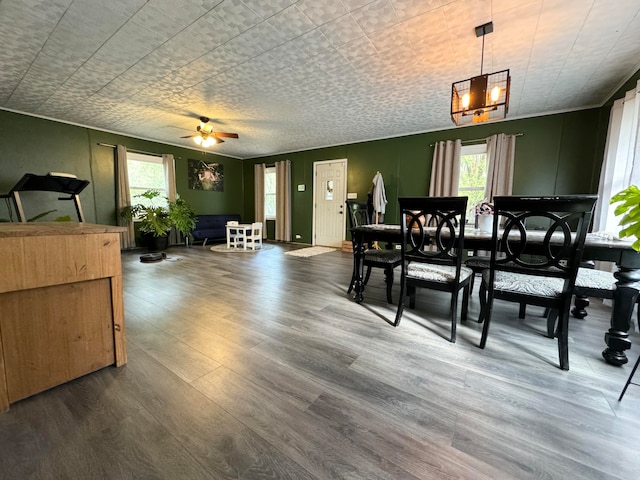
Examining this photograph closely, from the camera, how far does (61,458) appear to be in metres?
0.96

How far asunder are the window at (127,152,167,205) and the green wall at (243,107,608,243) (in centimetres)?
353

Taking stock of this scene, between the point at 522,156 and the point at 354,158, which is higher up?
the point at 354,158

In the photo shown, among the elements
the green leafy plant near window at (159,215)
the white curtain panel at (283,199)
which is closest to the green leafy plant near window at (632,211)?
the white curtain panel at (283,199)

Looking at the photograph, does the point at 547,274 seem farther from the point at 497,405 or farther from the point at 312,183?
the point at 312,183

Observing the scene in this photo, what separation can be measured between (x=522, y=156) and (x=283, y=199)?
5.22 metres

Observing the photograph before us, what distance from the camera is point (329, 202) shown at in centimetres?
651

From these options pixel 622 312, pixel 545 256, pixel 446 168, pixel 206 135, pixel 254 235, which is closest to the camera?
pixel 622 312

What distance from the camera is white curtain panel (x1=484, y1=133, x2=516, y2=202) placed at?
4.24 m

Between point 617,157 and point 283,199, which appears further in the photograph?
point 283,199

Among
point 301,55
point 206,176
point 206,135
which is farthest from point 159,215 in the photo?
point 301,55

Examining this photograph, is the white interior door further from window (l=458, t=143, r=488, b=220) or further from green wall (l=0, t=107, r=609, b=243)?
window (l=458, t=143, r=488, b=220)

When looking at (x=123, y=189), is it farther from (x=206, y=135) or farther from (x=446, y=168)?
(x=446, y=168)

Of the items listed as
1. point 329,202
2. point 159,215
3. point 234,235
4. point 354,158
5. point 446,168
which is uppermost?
point 354,158

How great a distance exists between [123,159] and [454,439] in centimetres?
692
